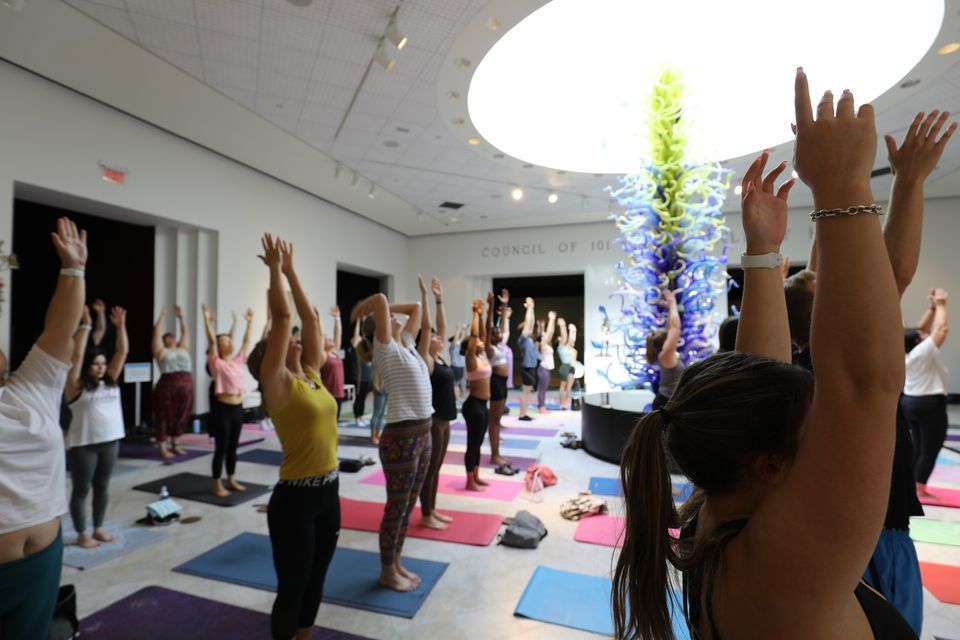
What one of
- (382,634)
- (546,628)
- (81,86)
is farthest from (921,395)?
(81,86)

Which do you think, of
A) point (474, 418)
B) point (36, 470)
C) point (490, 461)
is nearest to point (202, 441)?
point (490, 461)

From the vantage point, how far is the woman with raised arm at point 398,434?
2854mm

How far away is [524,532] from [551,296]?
38.2ft

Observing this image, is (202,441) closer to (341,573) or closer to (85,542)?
(85,542)

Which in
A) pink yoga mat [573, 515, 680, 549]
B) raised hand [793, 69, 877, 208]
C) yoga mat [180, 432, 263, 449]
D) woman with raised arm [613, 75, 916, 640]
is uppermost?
raised hand [793, 69, 877, 208]

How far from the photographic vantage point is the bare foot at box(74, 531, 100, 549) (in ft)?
11.3

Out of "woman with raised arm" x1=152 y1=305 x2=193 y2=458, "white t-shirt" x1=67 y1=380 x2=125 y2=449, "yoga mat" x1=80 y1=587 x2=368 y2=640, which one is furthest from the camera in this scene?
"woman with raised arm" x1=152 y1=305 x2=193 y2=458

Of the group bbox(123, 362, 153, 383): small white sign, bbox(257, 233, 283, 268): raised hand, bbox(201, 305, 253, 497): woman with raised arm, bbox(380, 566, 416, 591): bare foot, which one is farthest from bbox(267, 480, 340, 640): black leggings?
bbox(123, 362, 153, 383): small white sign

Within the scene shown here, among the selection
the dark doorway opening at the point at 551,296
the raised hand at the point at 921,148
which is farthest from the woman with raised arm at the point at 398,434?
the dark doorway opening at the point at 551,296

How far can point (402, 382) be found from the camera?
2959mm

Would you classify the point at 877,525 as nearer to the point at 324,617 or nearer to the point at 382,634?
the point at 382,634

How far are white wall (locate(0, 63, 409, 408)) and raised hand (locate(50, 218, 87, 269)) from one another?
17.0ft

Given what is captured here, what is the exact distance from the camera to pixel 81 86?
228 inches

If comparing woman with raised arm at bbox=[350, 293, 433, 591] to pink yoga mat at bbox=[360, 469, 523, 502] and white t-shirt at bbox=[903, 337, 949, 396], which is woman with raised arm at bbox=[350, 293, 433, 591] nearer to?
pink yoga mat at bbox=[360, 469, 523, 502]
